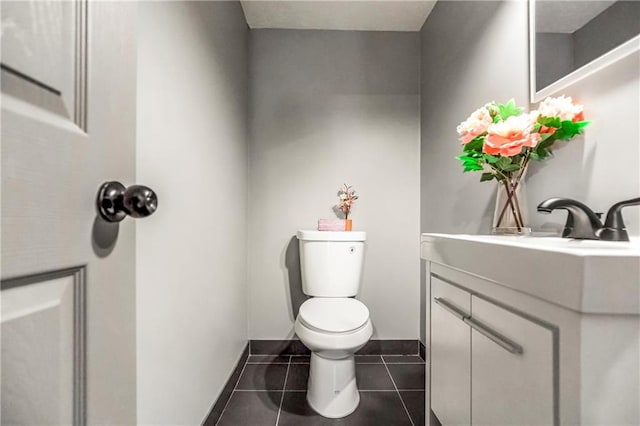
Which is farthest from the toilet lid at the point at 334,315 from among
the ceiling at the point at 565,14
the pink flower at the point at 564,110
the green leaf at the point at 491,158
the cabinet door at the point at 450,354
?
the ceiling at the point at 565,14

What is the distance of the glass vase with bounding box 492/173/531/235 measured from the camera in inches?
43.3

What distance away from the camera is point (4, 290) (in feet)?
0.91

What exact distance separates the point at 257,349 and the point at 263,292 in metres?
0.38

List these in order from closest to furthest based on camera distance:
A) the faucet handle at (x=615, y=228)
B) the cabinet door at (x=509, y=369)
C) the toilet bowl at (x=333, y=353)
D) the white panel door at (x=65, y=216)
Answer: the white panel door at (x=65, y=216), the cabinet door at (x=509, y=369), the faucet handle at (x=615, y=228), the toilet bowl at (x=333, y=353)

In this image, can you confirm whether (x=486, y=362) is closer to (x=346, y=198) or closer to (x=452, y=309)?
(x=452, y=309)

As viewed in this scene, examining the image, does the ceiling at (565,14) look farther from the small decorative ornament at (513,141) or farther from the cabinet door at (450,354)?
the cabinet door at (450,354)

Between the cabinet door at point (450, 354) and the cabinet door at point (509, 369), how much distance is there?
0.14 feet

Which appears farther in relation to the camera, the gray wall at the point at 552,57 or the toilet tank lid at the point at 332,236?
the toilet tank lid at the point at 332,236

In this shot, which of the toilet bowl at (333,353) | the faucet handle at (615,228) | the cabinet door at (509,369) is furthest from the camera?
the toilet bowl at (333,353)

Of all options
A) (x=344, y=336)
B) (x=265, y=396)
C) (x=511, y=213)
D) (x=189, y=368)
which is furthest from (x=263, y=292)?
(x=511, y=213)

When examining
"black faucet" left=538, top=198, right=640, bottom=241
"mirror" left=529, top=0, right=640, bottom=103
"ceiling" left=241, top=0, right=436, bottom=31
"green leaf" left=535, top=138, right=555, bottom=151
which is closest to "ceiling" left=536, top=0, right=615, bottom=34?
"mirror" left=529, top=0, right=640, bottom=103

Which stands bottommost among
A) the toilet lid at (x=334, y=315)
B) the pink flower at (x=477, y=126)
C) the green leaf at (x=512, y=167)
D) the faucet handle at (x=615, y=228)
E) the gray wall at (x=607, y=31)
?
the toilet lid at (x=334, y=315)

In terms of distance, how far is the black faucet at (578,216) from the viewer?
829 mm

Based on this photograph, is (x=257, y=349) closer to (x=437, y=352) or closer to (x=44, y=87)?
(x=437, y=352)
